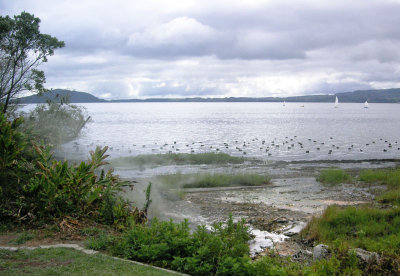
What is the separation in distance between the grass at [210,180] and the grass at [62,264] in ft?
38.8

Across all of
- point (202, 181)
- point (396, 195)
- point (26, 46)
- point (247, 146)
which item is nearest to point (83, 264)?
point (396, 195)

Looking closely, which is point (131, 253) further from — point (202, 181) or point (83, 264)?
point (202, 181)


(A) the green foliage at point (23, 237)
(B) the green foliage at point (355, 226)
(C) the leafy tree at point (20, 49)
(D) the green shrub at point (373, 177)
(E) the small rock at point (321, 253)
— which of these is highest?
(C) the leafy tree at point (20, 49)

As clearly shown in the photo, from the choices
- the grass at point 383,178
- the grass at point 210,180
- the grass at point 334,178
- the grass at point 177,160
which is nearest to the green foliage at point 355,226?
the grass at point 383,178

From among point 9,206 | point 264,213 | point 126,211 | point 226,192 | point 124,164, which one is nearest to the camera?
point 9,206

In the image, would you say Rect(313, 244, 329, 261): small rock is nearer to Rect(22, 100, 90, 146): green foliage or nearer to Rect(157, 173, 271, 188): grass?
Rect(157, 173, 271, 188): grass

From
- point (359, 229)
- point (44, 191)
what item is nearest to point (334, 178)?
point (359, 229)

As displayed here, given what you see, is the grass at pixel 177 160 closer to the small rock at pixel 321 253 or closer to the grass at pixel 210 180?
the grass at pixel 210 180

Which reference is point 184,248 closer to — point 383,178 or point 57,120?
point 383,178

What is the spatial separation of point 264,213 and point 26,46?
51.4 feet

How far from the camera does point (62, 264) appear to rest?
591 cm

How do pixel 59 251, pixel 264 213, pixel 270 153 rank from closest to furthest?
pixel 59 251
pixel 264 213
pixel 270 153

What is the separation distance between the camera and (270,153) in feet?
117

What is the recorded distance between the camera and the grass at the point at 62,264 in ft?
18.3
